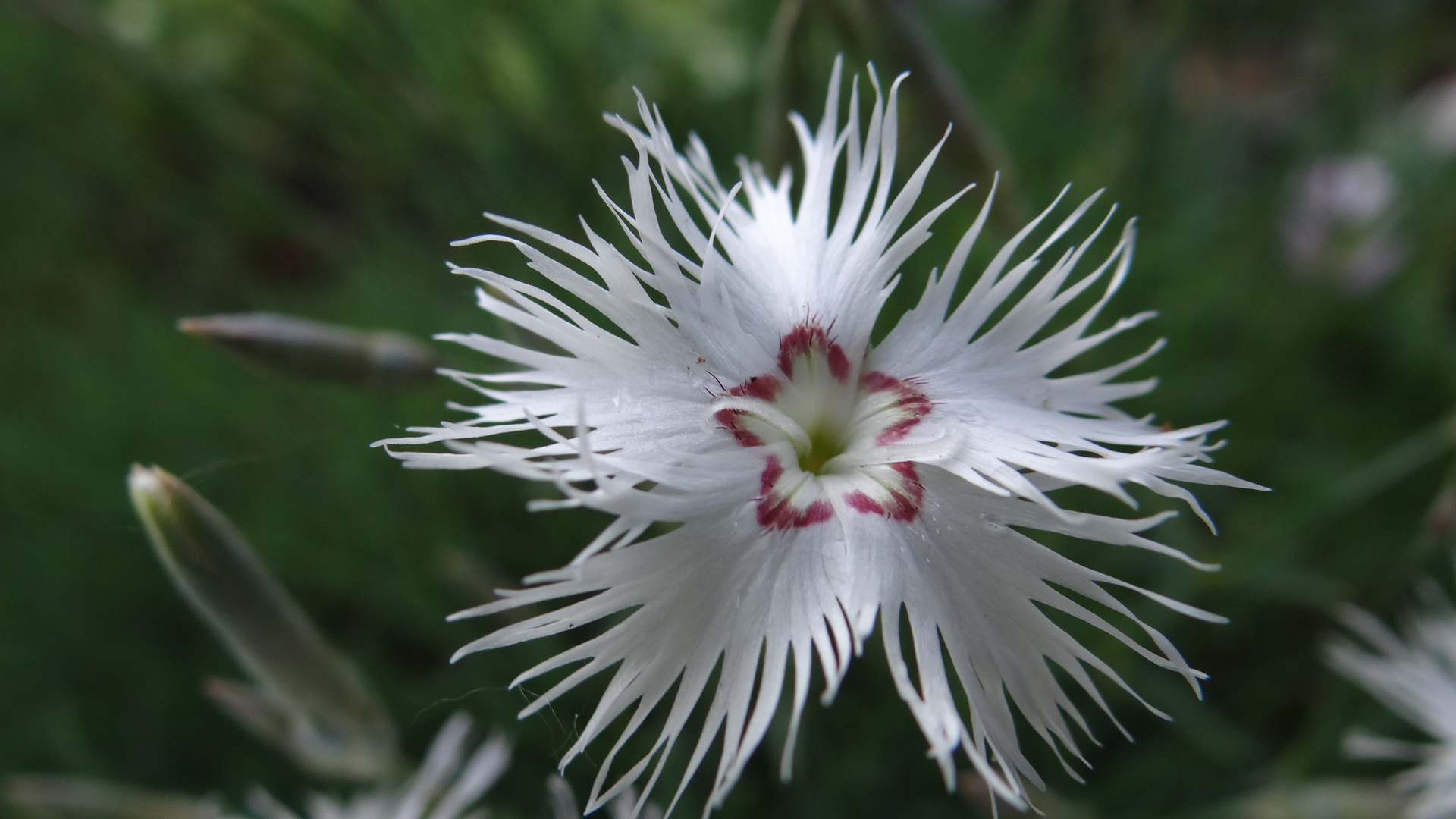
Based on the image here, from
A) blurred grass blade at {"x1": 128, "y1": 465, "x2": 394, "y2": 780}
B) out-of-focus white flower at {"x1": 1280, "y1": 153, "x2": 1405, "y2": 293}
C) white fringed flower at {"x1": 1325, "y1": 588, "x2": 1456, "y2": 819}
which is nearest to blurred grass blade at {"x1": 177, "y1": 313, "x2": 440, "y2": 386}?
blurred grass blade at {"x1": 128, "y1": 465, "x2": 394, "y2": 780}

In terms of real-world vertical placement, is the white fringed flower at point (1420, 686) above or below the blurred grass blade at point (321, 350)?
above

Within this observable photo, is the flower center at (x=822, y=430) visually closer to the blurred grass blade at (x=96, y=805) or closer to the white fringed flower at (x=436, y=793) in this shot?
the white fringed flower at (x=436, y=793)

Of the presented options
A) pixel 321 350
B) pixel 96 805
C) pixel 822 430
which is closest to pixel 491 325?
pixel 321 350

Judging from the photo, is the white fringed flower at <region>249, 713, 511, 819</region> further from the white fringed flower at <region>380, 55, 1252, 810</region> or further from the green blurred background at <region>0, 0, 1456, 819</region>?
the white fringed flower at <region>380, 55, 1252, 810</region>

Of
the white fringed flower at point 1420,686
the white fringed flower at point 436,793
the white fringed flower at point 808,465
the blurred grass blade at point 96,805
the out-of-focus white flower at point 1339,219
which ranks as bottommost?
the blurred grass blade at point 96,805

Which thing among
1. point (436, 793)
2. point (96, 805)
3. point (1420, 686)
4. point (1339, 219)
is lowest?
point (96, 805)

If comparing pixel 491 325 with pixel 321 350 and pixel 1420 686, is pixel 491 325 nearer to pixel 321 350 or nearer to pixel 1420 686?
pixel 321 350

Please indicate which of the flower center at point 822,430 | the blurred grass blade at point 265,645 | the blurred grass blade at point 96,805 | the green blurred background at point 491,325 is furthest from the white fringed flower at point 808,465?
the blurred grass blade at point 96,805
